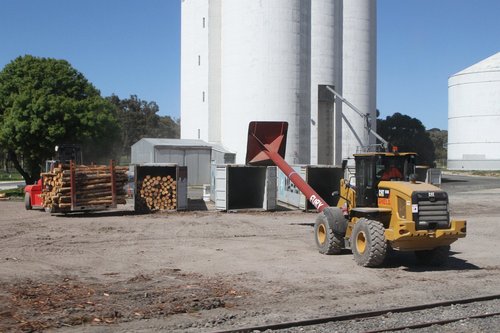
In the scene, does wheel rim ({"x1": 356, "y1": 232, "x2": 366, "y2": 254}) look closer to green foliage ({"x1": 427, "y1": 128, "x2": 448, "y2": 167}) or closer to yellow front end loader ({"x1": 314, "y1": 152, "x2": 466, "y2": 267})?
yellow front end loader ({"x1": 314, "y1": 152, "x2": 466, "y2": 267})

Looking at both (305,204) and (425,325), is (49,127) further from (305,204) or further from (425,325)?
(425,325)

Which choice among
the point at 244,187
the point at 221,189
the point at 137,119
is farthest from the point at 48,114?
the point at 137,119

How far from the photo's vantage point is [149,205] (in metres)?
27.1

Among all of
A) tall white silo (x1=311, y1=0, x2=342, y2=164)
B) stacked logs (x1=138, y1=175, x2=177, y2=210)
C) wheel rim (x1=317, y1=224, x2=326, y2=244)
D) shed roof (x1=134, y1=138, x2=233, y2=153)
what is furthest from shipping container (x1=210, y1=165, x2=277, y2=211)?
tall white silo (x1=311, y1=0, x2=342, y2=164)

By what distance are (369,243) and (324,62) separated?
34.7m

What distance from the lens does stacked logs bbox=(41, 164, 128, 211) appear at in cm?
2442

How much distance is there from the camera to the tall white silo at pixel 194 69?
4791cm

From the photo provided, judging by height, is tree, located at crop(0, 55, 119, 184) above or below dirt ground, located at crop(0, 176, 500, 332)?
above

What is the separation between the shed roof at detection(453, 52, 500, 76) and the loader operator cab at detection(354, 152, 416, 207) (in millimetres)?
86010

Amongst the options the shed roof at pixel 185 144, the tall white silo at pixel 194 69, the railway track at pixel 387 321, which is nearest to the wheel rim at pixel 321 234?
the railway track at pixel 387 321

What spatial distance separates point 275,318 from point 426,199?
5.17m

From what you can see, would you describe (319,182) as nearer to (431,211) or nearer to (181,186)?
(181,186)

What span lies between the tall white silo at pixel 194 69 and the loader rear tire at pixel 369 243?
34686 millimetres

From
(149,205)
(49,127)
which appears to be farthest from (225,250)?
(49,127)
